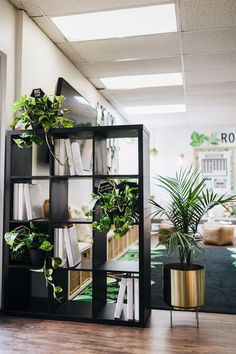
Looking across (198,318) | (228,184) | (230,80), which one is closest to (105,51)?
(230,80)

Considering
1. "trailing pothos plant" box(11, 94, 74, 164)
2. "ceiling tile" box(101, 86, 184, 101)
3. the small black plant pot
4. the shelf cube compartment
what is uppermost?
"ceiling tile" box(101, 86, 184, 101)

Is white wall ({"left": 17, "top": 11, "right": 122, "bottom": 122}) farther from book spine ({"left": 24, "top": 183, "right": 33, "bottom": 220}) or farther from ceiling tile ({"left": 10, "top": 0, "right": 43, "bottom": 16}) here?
book spine ({"left": 24, "top": 183, "right": 33, "bottom": 220})

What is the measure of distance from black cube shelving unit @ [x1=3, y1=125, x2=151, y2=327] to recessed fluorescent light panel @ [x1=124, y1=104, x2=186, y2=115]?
3.88 metres

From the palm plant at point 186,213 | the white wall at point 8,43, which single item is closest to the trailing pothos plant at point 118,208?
the palm plant at point 186,213

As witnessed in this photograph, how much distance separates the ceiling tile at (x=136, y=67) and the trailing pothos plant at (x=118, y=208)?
2316mm

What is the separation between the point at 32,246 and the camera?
2799mm

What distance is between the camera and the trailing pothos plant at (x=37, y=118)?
9.25ft

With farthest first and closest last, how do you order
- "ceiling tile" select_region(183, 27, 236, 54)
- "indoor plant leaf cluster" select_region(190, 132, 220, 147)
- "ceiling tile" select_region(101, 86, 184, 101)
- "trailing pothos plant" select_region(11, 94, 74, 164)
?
1. "indoor plant leaf cluster" select_region(190, 132, 220, 147)
2. "ceiling tile" select_region(101, 86, 184, 101)
3. "ceiling tile" select_region(183, 27, 236, 54)
4. "trailing pothos plant" select_region(11, 94, 74, 164)

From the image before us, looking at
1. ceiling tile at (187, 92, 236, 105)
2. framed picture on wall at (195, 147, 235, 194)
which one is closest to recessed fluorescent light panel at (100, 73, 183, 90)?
ceiling tile at (187, 92, 236, 105)

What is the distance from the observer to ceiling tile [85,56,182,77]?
4.48 m

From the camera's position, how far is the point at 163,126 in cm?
883

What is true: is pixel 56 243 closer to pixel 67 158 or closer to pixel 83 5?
pixel 67 158

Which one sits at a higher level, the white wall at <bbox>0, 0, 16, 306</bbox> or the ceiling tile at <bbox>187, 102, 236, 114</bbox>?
the ceiling tile at <bbox>187, 102, 236, 114</bbox>

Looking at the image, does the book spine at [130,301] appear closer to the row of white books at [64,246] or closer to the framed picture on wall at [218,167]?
the row of white books at [64,246]
